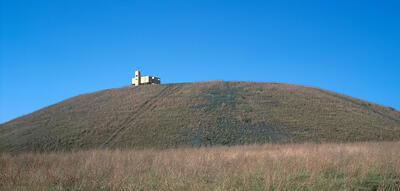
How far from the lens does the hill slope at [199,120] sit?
36781mm

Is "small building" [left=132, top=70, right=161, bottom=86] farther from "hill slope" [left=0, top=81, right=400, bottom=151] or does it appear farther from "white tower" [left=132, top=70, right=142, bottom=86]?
"hill slope" [left=0, top=81, right=400, bottom=151]

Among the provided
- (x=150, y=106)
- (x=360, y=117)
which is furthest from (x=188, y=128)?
(x=360, y=117)

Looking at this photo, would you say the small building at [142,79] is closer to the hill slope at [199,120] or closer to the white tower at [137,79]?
the white tower at [137,79]

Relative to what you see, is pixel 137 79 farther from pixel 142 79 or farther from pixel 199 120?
pixel 199 120

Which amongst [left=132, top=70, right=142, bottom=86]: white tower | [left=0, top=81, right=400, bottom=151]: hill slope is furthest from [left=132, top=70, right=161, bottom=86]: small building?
[left=0, top=81, right=400, bottom=151]: hill slope

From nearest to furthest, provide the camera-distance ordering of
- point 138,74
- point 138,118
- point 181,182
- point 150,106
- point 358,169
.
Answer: point 181,182 → point 358,169 → point 138,118 → point 150,106 → point 138,74

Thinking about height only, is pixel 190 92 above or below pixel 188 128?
above

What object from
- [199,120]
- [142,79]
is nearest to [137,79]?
[142,79]

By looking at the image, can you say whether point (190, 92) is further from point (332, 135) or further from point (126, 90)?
point (332, 135)

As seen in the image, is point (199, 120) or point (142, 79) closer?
point (199, 120)

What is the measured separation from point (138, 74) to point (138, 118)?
1179 inches

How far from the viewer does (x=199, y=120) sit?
139 ft

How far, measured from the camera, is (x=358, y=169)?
816 cm

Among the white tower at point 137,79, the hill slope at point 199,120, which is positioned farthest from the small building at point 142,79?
the hill slope at point 199,120
